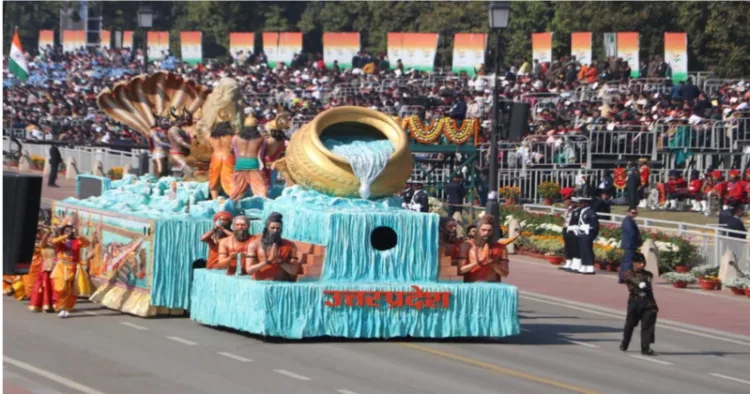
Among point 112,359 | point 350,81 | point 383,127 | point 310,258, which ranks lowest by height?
point 112,359

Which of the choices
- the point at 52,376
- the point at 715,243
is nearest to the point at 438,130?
the point at 715,243

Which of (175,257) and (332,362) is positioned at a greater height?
(175,257)

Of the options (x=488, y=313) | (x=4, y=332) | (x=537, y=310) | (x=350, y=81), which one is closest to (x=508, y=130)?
(x=537, y=310)

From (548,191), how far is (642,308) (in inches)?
754

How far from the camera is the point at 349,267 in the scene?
18016mm

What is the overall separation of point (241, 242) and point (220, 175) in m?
3.01

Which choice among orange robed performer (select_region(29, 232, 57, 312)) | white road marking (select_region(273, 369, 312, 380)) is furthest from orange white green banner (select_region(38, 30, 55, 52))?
white road marking (select_region(273, 369, 312, 380))

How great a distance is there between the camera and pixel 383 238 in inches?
725

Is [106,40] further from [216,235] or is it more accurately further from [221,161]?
[216,235]

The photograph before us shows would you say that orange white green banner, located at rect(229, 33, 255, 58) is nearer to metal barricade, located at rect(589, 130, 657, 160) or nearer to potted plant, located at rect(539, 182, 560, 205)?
metal barricade, located at rect(589, 130, 657, 160)

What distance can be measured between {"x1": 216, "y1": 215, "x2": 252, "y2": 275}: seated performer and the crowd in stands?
22.0 m

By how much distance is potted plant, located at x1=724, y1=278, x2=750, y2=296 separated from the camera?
25164 millimetres

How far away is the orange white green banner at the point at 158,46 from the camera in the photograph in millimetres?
72500

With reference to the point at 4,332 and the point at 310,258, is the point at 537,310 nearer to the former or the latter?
the point at 310,258
